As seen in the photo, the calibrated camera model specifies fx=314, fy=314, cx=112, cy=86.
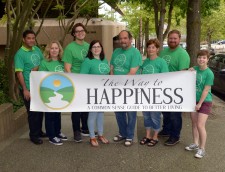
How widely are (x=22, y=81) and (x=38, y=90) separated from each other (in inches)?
10.9

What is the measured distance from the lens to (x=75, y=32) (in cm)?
487

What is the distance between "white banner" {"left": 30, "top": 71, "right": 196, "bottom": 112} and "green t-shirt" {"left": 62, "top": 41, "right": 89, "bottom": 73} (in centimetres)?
18

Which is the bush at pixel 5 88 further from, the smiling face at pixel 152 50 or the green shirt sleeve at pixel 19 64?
the smiling face at pixel 152 50

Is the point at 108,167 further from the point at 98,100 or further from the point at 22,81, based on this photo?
the point at 22,81

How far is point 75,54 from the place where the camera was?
481 cm

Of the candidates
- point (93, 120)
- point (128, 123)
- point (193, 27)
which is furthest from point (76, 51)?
point (193, 27)

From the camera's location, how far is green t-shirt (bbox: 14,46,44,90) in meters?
4.75

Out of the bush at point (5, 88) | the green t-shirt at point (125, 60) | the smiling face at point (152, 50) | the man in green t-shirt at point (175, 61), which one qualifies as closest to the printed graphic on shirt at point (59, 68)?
the green t-shirt at point (125, 60)

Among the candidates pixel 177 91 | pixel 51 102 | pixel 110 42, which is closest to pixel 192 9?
pixel 177 91

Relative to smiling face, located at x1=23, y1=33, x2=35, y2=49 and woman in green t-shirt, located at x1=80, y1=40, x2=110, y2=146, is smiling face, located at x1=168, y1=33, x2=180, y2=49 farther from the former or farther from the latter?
smiling face, located at x1=23, y1=33, x2=35, y2=49

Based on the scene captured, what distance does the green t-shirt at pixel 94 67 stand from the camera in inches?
185

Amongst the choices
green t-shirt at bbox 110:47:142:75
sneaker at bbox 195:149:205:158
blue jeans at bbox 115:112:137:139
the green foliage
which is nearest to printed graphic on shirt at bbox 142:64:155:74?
green t-shirt at bbox 110:47:142:75

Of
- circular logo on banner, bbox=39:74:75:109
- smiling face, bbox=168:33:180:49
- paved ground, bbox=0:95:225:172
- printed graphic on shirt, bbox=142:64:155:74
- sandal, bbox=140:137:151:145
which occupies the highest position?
smiling face, bbox=168:33:180:49

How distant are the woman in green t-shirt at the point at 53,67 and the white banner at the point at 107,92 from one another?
108 mm
